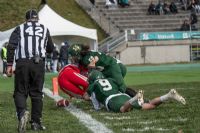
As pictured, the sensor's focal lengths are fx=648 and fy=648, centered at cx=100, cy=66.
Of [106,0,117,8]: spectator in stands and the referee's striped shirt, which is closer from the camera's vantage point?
the referee's striped shirt

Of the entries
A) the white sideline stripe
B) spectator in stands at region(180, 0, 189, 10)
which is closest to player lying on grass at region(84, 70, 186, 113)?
the white sideline stripe

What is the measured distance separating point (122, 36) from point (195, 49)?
489cm

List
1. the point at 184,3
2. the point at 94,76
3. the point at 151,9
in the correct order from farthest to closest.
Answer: the point at 184,3 → the point at 151,9 → the point at 94,76

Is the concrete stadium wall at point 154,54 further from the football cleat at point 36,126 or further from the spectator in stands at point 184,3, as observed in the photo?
the football cleat at point 36,126

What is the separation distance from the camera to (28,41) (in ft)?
30.9

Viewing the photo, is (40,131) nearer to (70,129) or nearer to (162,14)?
(70,129)

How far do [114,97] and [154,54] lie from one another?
97.3 ft

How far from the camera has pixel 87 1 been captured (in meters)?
46.6

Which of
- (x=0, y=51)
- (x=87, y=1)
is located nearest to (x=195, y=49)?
(x=87, y=1)

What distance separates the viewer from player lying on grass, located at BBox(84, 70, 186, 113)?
1088cm

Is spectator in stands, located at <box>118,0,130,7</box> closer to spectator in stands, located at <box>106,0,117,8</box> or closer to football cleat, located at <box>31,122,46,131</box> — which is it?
spectator in stands, located at <box>106,0,117,8</box>

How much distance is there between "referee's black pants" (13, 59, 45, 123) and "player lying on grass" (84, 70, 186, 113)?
1.84m

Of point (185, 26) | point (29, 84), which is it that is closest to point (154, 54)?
point (185, 26)

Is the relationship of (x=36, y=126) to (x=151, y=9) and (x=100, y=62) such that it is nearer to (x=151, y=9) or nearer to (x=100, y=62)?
(x=100, y=62)
